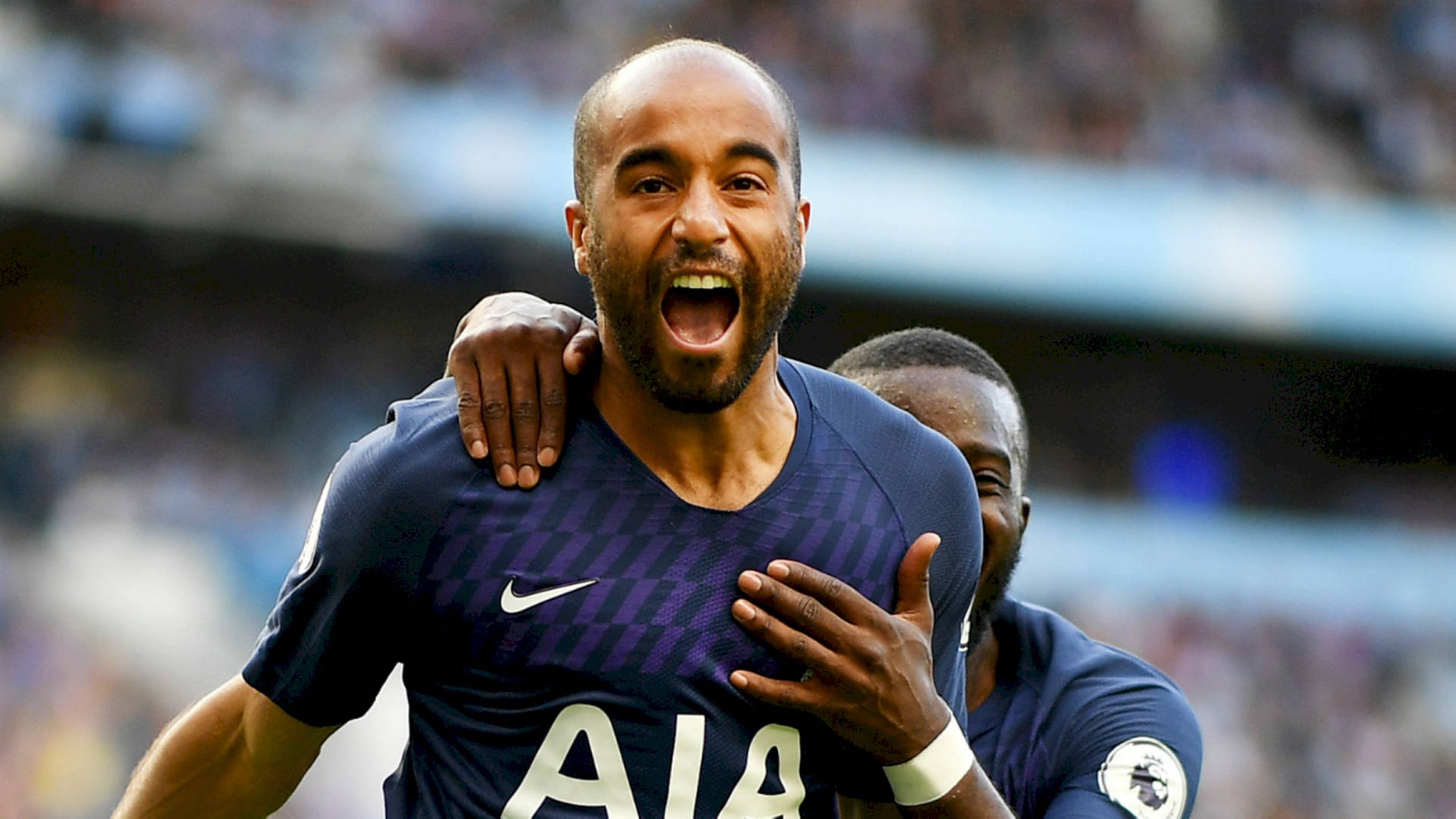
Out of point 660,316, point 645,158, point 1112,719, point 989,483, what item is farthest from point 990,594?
point 645,158

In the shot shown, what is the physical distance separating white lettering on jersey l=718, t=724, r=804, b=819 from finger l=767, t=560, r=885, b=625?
199 millimetres

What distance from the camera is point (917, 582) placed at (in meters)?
2.88

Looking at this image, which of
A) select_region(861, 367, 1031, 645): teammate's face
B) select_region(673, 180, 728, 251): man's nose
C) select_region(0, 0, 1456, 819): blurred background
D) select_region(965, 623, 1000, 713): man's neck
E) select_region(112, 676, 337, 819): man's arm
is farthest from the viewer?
select_region(0, 0, 1456, 819): blurred background

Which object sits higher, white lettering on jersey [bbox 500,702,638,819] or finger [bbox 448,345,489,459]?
finger [bbox 448,345,489,459]

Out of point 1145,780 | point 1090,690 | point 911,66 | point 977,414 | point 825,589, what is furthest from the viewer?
point 911,66

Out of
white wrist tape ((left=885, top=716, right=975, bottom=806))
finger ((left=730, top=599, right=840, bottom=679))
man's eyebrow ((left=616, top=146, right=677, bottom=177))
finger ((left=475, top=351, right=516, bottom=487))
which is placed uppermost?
man's eyebrow ((left=616, top=146, right=677, bottom=177))

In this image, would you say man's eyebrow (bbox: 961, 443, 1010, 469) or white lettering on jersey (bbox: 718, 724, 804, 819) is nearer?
white lettering on jersey (bbox: 718, 724, 804, 819)

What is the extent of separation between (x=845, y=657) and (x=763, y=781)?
0.71 ft

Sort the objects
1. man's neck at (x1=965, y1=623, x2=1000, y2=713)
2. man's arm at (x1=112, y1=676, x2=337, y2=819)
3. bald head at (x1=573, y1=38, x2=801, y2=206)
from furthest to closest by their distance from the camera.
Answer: man's neck at (x1=965, y1=623, x2=1000, y2=713), man's arm at (x1=112, y1=676, x2=337, y2=819), bald head at (x1=573, y1=38, x2=801, y2=206)

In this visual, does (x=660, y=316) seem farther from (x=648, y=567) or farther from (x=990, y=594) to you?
(x=990, y=594)

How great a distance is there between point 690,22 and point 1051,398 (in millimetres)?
6093

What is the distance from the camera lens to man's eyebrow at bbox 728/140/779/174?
2725mm

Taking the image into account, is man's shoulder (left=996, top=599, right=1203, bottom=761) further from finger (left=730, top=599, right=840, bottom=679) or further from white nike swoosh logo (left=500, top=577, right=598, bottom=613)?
white nike swoosh logo (left=500, top=577, right=598, bottom=613)

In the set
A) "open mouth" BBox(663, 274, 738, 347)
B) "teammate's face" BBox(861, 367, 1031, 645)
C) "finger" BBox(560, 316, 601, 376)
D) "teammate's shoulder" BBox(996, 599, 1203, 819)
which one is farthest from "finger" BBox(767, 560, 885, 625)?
"teammate's shoulder" BBox(996, 599, 1203, 819)
